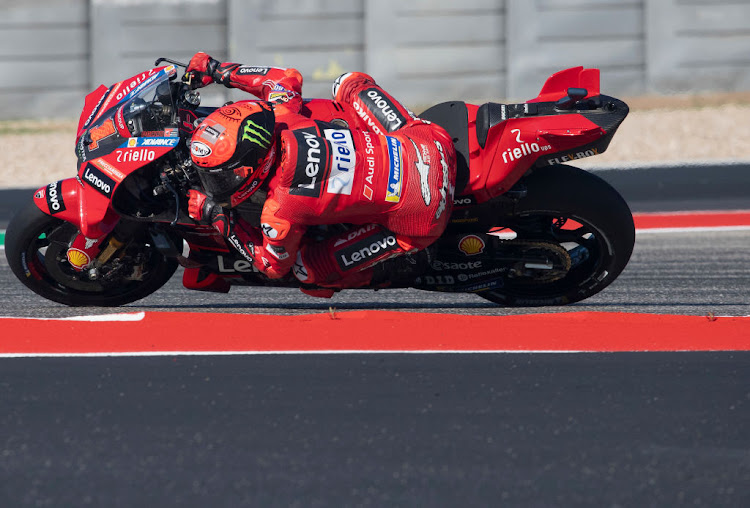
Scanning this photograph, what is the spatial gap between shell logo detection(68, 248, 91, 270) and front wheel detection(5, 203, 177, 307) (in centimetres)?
6

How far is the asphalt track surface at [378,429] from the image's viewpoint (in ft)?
11.2

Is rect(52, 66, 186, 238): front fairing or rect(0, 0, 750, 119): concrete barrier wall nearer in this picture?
rect(52, 66, 186, 238): front fairing

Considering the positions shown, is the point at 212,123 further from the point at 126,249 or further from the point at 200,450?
the point at 200,450

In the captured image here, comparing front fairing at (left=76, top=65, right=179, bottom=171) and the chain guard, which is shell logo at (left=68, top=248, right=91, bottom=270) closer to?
front fairing at (left=76, top=65, right=179, bottom=171)

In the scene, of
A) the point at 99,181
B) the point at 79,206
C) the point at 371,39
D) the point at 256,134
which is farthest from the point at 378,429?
the point at 371,39

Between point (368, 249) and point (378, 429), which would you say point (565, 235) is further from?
point (378, 429)

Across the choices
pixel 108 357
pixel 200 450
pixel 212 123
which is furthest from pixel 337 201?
pixel 200 450

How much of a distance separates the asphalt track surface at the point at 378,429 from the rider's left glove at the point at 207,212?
21.2 inches

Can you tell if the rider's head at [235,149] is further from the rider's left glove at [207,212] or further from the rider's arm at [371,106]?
the rider's arm at [371,106]

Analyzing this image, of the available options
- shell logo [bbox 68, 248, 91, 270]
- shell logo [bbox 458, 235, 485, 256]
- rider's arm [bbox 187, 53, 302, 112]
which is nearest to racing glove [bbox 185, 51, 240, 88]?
rider's arm [bbox 187, 53, 302, 112]

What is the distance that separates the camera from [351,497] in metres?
3.36

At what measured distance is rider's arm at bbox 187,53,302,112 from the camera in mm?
5422

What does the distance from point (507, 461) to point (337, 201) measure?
1702 millimetres

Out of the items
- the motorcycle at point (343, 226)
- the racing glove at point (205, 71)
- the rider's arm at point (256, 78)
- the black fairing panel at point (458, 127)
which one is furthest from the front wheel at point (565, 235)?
the racing glove at point (205, 71)
